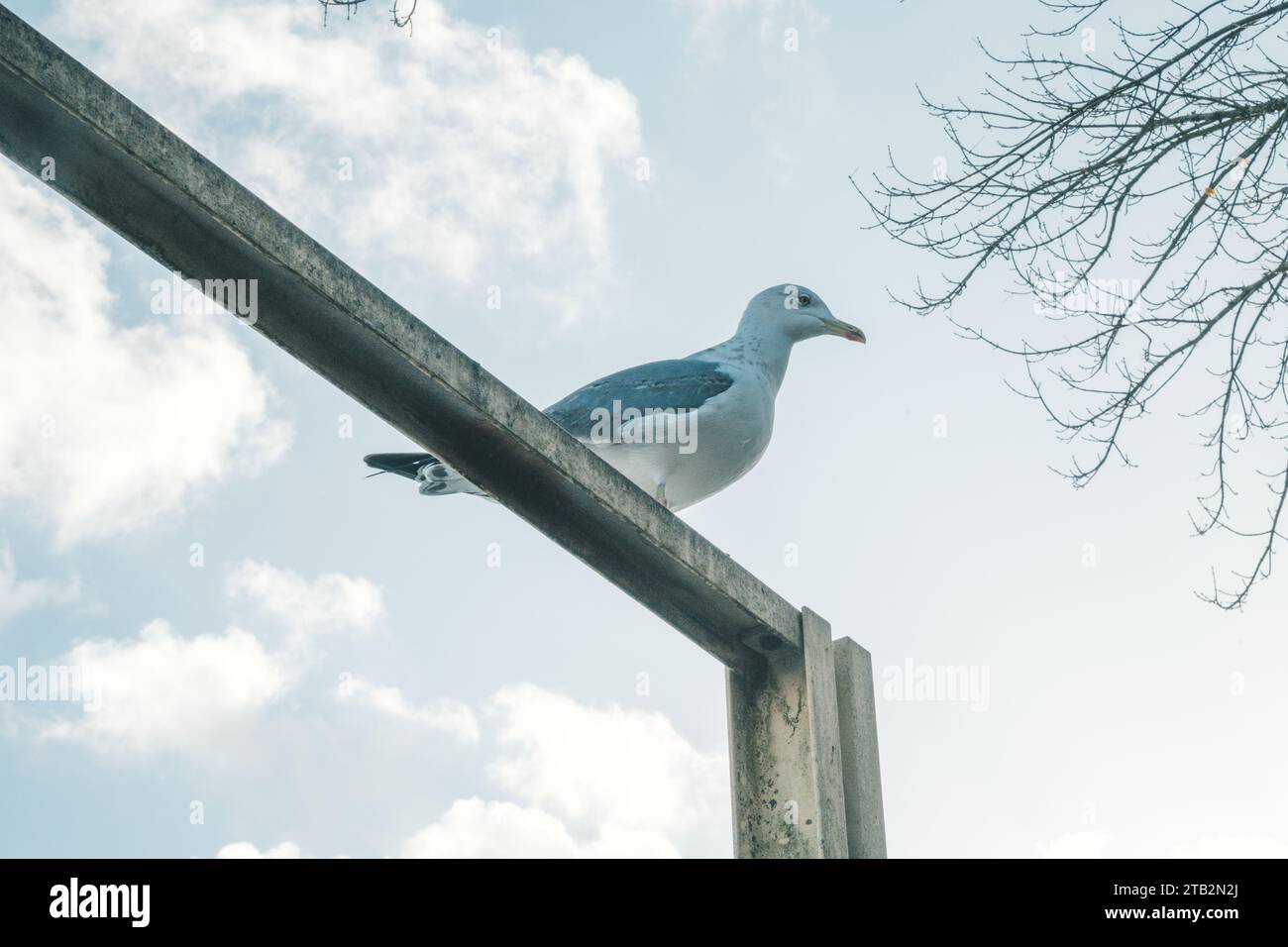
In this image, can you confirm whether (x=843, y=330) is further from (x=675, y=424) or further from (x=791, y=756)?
(x=791, y=756)

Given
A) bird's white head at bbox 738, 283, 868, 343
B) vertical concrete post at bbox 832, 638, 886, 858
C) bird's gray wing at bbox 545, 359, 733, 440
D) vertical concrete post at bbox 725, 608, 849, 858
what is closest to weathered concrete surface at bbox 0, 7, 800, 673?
vertical concrete post at bbox 725, 608, 849, 858

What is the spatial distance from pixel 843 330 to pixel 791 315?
13.8 inches

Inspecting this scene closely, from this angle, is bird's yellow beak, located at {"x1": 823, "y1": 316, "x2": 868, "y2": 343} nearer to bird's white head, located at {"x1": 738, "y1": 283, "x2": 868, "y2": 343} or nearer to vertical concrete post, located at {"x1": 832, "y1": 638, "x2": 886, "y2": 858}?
bird's white head, located at {"x1": 738, "y1": 283, "x2": 868, "y2": 343}

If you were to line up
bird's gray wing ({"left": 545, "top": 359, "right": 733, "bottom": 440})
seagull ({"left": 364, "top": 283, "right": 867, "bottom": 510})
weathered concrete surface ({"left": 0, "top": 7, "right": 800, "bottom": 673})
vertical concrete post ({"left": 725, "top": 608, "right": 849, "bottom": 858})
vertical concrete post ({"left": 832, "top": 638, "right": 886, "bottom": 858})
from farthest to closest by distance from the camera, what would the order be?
bird's gray wing ({"left": 545, "top": 359, "right": 733, "bottom": 440}), seagull ({"left": 364, "top": 283, "right": 867, "bottom": 510}), vertical concrete post ({"left": 832, "top": 638, "right": 886, "bottom": 858}), vertical concrete post ({"left": 725, "top": 608, "right": 849, "bottom": 858}), weathered concrete surface ({"left": 0, "top": 7, "right": 800, "bottom": 673})

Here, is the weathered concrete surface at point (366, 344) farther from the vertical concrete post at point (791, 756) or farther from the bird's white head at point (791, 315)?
the bird's white head at point (791, 315)

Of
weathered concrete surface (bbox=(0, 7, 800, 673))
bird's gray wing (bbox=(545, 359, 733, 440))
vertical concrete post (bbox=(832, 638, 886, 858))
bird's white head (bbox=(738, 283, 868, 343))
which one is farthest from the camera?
bird's white head (bbox=(738, 283, 868, 343))

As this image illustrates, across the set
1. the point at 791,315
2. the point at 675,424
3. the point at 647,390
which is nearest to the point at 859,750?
the point at 675,424

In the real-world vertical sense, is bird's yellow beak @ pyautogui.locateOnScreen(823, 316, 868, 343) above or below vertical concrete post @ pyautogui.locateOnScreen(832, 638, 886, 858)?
above

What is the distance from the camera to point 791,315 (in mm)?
6582

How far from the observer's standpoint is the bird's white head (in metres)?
6.51
